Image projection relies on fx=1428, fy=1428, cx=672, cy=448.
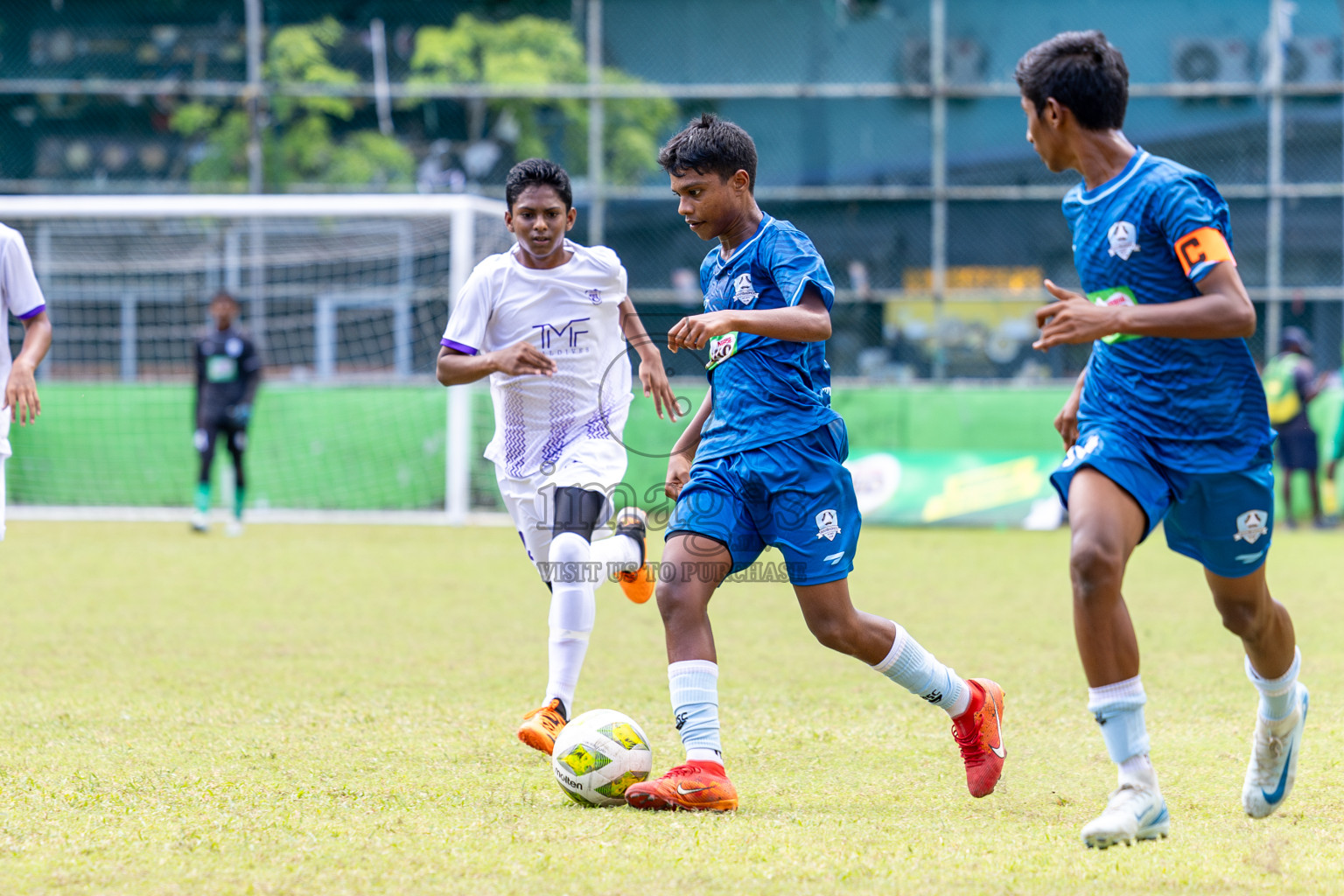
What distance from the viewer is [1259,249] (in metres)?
19.3

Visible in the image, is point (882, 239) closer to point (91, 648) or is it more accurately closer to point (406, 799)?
point (91, 648)

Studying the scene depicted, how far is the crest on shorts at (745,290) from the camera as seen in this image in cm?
424

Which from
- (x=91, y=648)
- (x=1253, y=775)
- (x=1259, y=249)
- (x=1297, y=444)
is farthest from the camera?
(x=1259, y=249)

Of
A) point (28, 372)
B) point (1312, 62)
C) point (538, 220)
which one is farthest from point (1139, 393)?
point (1312, 62)

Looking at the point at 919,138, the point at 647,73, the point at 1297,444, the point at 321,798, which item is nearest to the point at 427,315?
the point at 647,73

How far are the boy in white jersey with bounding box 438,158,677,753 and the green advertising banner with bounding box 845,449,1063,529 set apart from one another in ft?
30.0

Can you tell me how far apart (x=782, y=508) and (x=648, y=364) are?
4.04 feet

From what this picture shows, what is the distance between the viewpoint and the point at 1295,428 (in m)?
15.0

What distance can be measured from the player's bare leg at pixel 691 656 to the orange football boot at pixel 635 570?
1.02m

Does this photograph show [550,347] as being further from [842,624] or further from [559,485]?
[842,624]

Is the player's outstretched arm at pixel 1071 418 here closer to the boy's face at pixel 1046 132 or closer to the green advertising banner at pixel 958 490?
the boy's face at pixel 1046 132

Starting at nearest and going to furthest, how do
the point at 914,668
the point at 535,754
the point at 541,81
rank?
the point at 914,668, the point at 535,754, the point at 541,81

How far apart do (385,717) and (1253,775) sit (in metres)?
3.08

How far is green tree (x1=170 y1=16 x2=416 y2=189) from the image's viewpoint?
19.8m
